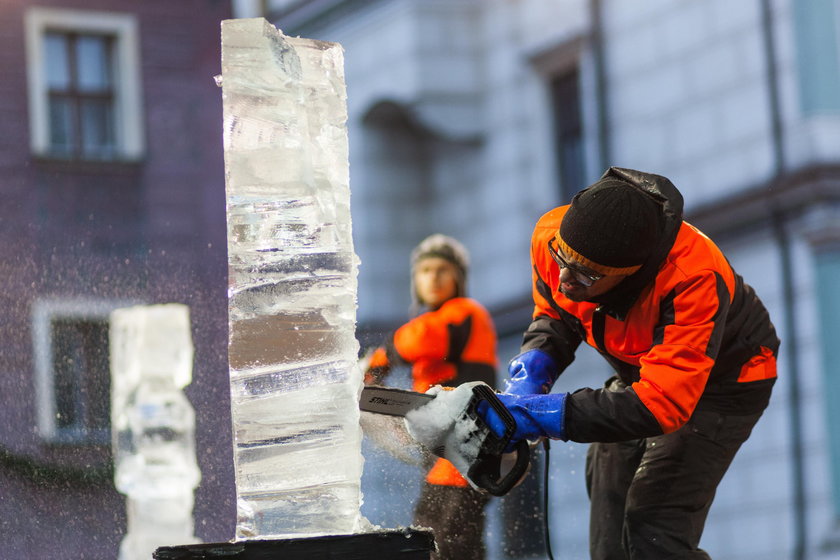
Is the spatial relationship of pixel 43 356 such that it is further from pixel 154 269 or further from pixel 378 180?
pixel 378 180

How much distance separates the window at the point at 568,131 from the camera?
1059 cm

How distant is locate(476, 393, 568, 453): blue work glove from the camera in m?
3.42

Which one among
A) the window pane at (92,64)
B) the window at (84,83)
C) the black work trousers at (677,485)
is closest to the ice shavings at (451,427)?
the black work trousers at (677,485)

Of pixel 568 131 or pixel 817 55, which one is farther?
pixel 568 131

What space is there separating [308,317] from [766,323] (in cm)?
121

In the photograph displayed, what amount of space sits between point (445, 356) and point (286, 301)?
6.67ft

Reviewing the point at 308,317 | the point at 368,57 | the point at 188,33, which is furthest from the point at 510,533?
the point at 188,33

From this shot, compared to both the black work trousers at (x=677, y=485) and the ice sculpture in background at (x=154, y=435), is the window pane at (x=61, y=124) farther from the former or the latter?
the black work trousers at (x=677, y=485)

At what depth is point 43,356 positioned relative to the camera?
469 inches

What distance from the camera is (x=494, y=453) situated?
11.3 feet

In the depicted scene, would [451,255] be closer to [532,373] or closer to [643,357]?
[532,373]

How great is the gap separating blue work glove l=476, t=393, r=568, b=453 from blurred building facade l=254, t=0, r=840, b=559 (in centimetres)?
191

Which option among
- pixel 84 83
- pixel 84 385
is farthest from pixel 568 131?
pixel 84 83

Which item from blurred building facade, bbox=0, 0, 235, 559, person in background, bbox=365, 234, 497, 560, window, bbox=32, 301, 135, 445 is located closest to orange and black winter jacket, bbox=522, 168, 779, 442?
person in background, bbox=365, 234, 497, 560
